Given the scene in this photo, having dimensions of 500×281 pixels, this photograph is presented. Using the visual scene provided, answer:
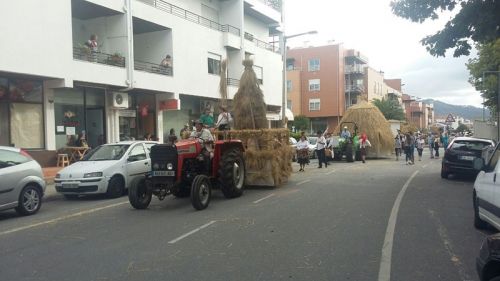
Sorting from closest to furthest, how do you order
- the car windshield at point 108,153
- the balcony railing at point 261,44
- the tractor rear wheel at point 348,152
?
the car windshield at point 108,153 < the tractor rear wheel at point 348,152 < the balcony railing at point 261,44

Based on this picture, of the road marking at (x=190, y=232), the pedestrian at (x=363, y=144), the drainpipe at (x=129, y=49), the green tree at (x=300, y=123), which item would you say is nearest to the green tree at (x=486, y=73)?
the pedestrian at (x=363, y=144)

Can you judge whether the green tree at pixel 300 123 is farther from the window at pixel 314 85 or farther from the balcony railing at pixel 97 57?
the balcony railing at pixel 97 57

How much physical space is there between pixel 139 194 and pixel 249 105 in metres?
4.85

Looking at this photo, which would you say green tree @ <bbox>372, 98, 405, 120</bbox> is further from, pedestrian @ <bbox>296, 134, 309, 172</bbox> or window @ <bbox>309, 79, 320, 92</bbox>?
pedestrian @ <bbox>296, 134, 309, 172</bbox>

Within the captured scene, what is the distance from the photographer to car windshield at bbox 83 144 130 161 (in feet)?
44.3

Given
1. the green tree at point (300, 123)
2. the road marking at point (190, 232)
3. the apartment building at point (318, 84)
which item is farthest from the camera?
the apartment building at point (318, 84)

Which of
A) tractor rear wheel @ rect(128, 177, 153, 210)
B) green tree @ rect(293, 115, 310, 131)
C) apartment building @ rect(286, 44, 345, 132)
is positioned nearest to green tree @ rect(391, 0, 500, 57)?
tractor rear wheel @ rect(128, 177, 153, 210)

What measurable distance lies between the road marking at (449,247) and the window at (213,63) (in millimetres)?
20089

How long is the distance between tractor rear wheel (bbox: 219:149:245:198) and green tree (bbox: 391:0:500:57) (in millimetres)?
7500

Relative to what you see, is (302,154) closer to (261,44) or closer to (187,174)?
(187,174)

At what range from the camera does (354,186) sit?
14.1 meters

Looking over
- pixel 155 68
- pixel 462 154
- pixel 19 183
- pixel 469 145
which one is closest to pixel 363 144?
pixel 469 145

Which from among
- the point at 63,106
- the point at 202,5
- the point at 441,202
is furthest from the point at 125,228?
the point at 202,5

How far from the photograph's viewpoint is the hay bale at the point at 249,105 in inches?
555
